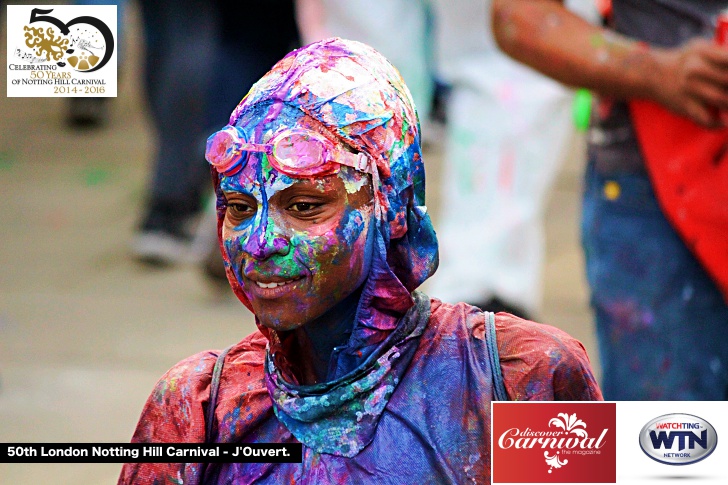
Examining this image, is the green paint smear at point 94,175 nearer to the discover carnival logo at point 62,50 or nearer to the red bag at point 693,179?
the red bag at point 693,179

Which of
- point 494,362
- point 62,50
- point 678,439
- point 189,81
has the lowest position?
point 678,439

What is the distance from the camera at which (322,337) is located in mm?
2268

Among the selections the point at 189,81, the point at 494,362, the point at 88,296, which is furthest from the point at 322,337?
the point at 88,296

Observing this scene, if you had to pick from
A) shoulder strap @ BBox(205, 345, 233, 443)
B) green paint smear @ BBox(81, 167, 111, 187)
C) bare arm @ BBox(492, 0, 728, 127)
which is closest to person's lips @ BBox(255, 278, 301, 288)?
shoulder strap @ BBox(205, 345, 233, 443)

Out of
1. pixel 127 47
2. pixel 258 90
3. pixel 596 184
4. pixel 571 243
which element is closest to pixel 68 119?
pixel 127 47

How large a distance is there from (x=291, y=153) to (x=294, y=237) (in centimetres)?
13

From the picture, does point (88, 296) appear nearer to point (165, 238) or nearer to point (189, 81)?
point (165, 238)

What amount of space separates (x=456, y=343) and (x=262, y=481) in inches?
15.2

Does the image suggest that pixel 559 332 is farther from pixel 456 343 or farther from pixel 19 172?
pixel 19 172

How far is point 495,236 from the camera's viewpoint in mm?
4430

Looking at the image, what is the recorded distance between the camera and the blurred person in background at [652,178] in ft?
10.4

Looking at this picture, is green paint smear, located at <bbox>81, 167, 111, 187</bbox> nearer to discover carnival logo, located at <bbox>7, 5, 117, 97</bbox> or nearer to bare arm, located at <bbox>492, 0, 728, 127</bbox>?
bare arm, located at <bbox>492, 0, 728, 127</bbox>

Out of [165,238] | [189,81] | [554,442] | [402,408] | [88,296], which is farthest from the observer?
[165,238]

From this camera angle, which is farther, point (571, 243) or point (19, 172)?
point (571, 243)
